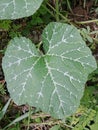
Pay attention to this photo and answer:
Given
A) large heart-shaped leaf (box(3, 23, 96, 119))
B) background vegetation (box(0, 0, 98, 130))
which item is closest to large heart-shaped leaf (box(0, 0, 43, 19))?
large heart-shaped leaf (box(3, 23, 96, 119))

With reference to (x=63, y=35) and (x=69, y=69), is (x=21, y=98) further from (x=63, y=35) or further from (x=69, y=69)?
(x=63, y=35)

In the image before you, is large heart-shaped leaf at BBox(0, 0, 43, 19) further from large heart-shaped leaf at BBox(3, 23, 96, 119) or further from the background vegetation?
the background vegetation

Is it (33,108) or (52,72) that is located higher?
(52,72)

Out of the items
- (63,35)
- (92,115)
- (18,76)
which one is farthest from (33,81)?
(92,115)

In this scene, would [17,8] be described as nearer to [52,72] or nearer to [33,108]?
[52,72]

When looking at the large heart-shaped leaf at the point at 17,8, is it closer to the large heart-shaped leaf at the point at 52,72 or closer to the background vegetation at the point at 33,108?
the large heart-shaped leaf at the point at 52,72

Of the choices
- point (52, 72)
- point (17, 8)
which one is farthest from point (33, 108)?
point (17, 8)

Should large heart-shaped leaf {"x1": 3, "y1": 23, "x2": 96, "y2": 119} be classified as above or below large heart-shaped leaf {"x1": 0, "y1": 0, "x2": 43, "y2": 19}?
below
